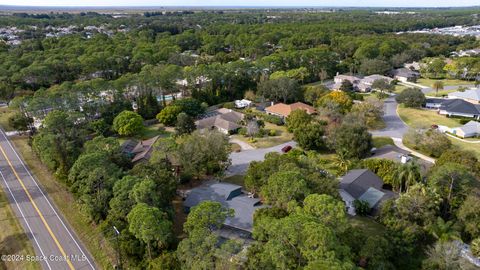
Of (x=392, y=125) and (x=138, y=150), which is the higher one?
(x=138, y=150)

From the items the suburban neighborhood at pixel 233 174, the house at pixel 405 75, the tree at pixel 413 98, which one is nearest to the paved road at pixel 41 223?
the suburban neighborhood at pixel 233 174

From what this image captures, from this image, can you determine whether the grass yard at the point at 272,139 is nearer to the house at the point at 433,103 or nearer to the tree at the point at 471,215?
the tree at the point at 471,215

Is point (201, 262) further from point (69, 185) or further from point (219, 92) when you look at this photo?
point (219, 92)

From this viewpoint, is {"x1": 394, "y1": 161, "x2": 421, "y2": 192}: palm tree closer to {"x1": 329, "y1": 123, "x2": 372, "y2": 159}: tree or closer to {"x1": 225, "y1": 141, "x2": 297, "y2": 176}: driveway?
{"x1": 329, "y1": 123, "x2": 372, "y2": 159}: tree

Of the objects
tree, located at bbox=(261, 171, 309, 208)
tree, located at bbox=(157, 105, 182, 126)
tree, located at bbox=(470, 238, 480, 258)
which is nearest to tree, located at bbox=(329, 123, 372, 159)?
tree, located at bbox=(261, 171, 309, 208)

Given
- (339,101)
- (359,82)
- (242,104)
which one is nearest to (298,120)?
(339,101)

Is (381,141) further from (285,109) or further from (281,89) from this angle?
(281,89)
